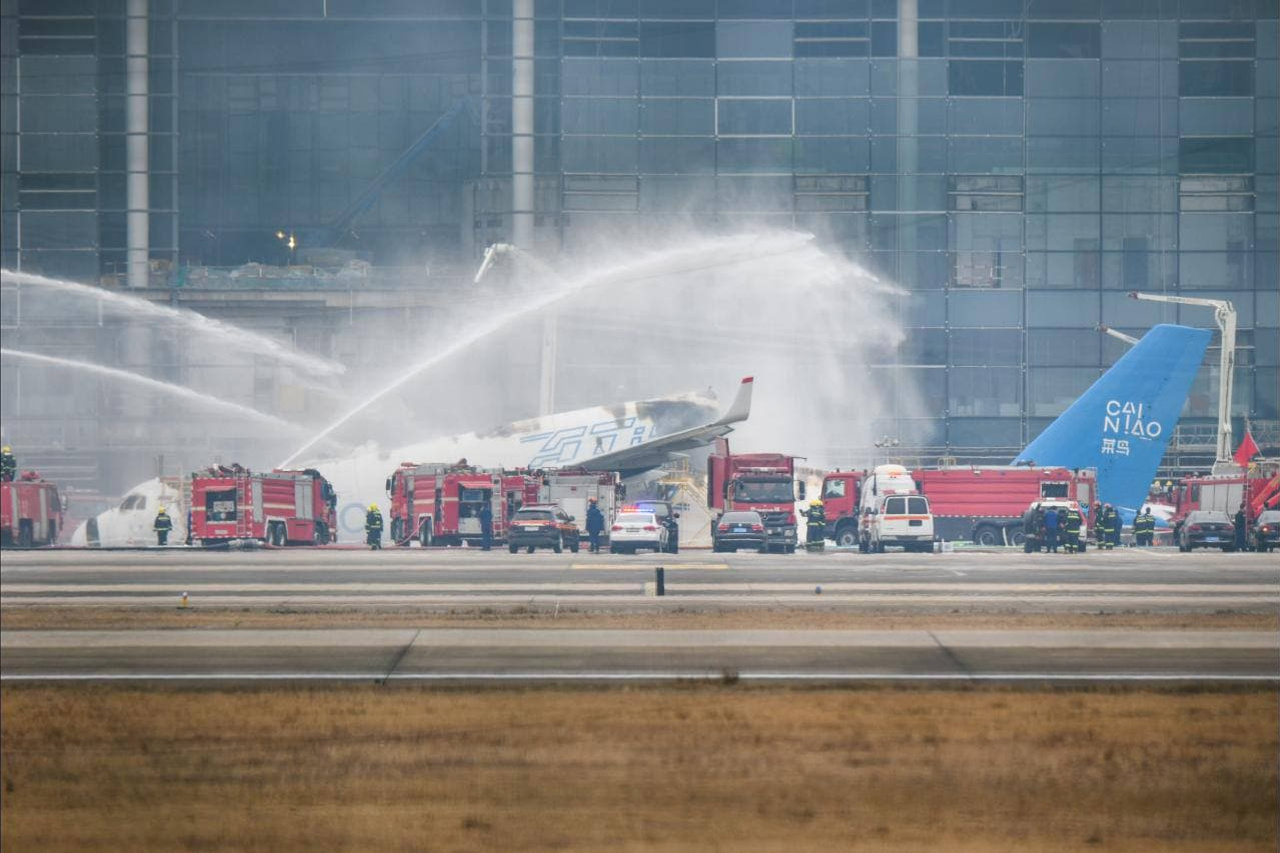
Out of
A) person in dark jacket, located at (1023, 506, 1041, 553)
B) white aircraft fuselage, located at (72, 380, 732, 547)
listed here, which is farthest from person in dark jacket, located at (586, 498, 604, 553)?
person in dark jacket, located at (1023, 506, 1041, 553)

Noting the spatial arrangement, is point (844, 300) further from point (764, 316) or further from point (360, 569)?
point (360, 569)

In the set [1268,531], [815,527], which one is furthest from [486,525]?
[1268,531]

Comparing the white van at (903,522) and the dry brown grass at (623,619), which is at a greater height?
the white van at (903,522)

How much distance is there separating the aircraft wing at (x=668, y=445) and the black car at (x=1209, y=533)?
66.3 feet

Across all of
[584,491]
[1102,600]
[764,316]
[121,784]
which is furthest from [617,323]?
[121,784]

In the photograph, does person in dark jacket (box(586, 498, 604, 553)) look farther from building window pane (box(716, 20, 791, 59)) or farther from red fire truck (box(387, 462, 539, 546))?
building window pane (box(716, 20, 791, 59))

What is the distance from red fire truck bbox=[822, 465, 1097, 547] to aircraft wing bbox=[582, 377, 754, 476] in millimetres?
6501

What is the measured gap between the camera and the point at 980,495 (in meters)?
62.7

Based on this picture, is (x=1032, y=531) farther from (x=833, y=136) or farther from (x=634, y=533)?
(x=833, y=136)

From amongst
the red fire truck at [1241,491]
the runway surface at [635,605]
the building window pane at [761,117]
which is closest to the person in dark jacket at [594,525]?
the runway surface at [635,605]

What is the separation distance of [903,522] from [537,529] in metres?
14.2

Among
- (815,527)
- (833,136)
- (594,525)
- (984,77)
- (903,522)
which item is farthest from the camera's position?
(833,136)

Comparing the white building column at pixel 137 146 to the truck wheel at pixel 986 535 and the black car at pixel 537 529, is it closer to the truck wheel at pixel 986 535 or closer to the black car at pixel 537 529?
the black car at pixel 537 529

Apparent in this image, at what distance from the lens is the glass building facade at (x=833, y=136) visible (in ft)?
244
